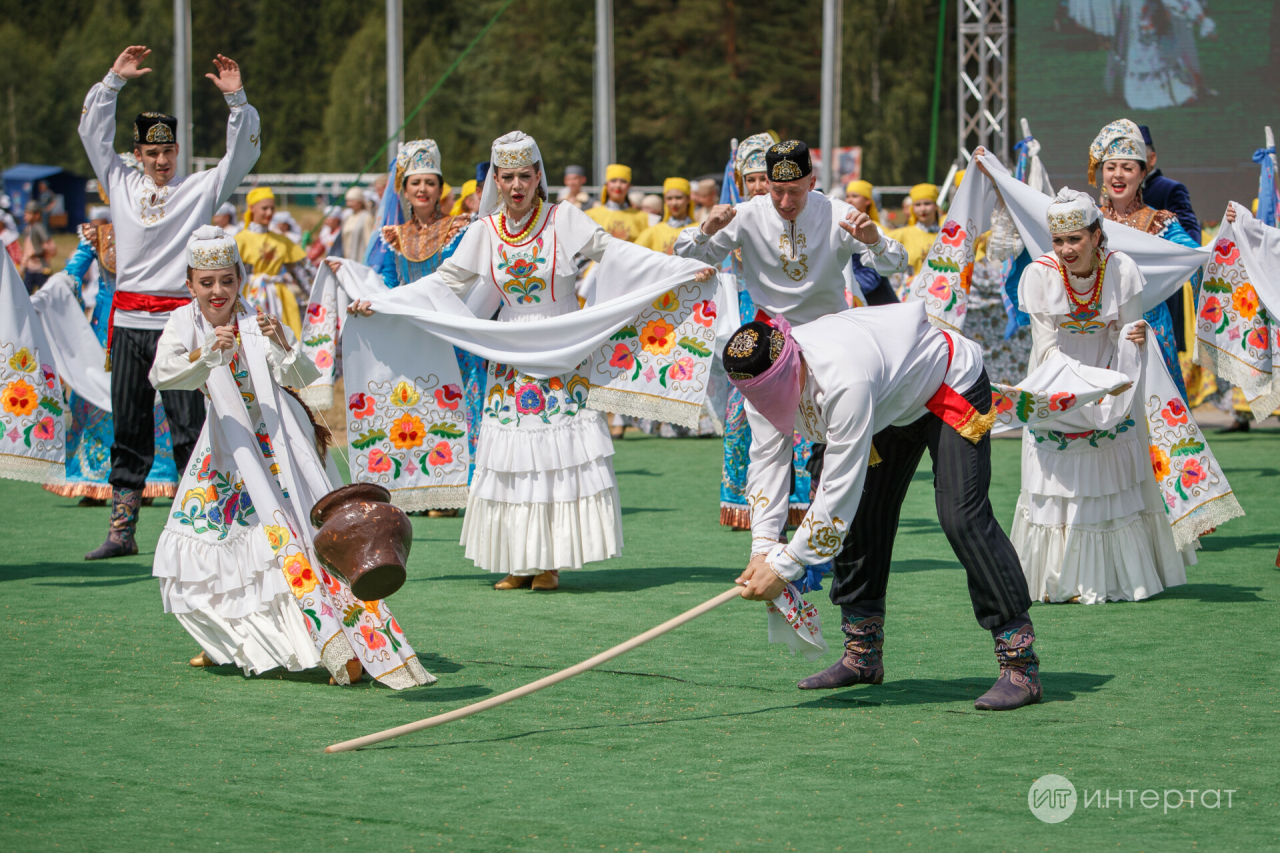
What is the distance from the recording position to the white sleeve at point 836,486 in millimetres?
4266

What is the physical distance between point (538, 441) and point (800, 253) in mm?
1473

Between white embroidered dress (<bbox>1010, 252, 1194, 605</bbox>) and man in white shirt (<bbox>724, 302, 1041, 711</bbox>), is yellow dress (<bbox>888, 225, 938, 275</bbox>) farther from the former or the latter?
man in white shirt (<bbox>724, 302, 1041, 711</bbox>)

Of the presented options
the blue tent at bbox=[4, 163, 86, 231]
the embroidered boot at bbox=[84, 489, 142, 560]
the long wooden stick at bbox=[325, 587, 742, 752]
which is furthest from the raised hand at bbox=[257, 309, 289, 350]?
the blue tent at bbox=[4, 163, 86, 231]

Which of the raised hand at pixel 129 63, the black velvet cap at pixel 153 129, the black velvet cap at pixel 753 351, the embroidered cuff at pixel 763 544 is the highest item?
the raised hand at pixel 129 63

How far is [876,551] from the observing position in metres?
5.00

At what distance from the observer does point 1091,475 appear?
21.5ft

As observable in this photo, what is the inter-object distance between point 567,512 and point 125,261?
2.50 meters

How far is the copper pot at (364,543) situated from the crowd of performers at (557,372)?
0.59 m

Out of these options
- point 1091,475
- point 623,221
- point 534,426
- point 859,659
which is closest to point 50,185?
point 623,221

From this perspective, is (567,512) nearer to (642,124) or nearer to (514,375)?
(514,375)

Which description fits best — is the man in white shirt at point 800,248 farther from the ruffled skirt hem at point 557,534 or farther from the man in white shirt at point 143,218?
the man in white shirt at point 143,218

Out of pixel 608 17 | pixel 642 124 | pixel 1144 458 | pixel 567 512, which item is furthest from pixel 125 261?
pixel 642 124

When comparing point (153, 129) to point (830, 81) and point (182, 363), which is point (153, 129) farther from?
point (830, 81)

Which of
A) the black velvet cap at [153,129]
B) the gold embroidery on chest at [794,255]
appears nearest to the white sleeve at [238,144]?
the black velvet cap at [153,129]
